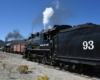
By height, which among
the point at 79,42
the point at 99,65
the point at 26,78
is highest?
the point at 79,42

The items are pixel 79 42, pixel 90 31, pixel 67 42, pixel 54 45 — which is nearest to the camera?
pixel 90 31

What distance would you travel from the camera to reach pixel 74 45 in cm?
926

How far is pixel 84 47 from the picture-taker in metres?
8.32

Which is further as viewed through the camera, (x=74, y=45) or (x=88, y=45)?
(x=74, y=45)

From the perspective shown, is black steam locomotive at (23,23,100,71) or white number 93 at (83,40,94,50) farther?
white number 93 at (83,40,94,50)

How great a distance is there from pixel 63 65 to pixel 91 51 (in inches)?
152

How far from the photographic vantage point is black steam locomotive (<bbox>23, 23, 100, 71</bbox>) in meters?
7.66

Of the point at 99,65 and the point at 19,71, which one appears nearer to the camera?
the point at 99,65

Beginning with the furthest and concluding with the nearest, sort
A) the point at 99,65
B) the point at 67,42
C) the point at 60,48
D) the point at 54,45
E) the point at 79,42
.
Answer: the point at 54,45, the point at 60,48, the point at 67,42, the point at 79,42, the point at 99,65

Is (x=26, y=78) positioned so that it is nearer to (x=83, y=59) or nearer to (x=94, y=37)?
(x=83, y=59)

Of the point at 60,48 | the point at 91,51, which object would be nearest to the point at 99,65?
the point at 91,51

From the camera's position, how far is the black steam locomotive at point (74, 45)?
7.66 m

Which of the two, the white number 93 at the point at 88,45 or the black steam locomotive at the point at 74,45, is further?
the white number 93 at the point at 88,45

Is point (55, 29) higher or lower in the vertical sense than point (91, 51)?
higher
